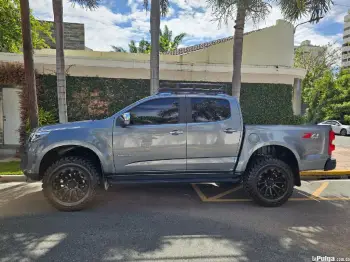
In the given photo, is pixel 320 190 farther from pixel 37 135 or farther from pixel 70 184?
pixel 37 135

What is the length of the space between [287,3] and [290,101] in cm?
544

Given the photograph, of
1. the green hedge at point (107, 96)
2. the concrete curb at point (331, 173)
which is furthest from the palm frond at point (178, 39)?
the concrete curb at point (331, 173)

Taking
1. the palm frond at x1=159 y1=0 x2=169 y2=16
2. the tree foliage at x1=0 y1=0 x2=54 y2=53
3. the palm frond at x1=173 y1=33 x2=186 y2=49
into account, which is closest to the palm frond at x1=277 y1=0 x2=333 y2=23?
the palm frond at x1=159 y1=0 x2=169 y2=16

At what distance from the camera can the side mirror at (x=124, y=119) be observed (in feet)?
14.4

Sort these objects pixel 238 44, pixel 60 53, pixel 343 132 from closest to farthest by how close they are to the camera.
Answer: pixel 60 53 → pixel 238 44 → pixel 343 132

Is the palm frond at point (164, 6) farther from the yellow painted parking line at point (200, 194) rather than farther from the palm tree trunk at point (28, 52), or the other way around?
the yellow painted parking line at point (200, 194)

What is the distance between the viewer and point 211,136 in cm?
461

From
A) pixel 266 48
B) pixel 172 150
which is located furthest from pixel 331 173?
pixel 266 48

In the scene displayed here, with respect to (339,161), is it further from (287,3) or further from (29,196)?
(29,196)

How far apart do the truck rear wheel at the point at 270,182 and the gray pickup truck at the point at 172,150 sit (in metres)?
0.02

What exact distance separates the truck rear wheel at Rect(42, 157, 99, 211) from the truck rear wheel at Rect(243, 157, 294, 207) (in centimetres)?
270

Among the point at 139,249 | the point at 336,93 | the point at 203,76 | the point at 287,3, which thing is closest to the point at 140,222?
the point at 139,249

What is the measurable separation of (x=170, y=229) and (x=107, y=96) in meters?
7.89

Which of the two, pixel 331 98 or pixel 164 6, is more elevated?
pixel 164 6
